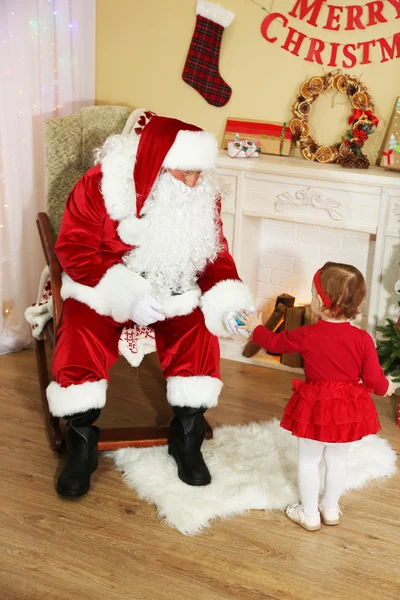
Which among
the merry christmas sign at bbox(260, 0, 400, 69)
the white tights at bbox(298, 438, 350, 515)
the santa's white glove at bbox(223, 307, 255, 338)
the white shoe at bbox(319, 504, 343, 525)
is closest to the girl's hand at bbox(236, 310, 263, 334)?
the santa's white glove at bbox(223, 307, 255, 338)

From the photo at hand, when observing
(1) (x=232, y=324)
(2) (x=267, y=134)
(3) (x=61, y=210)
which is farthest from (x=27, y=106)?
(1) (x=232, y=324)

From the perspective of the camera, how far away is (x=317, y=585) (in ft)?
7.13

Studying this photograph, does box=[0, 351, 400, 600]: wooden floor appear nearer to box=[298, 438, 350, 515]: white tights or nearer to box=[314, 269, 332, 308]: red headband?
box=[298, 438, 350, 515]: white tights

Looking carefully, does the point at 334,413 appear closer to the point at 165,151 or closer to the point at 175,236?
the point at 175,236

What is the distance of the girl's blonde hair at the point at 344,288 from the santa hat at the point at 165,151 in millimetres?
745

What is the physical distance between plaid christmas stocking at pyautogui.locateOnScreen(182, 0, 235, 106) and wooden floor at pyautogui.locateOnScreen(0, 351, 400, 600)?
190 cm

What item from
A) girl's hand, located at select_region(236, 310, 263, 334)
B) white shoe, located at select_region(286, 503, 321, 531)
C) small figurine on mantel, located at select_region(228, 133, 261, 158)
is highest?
small figurine on mantel, located at select_region(228, 133, 261, 158)

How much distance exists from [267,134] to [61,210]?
106 centimetres

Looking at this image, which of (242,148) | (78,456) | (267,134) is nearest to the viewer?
(78,456)

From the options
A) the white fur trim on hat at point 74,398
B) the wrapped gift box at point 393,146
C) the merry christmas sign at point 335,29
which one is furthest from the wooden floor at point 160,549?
the merry christmas sign at point 335,29

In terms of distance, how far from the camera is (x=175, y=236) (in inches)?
106

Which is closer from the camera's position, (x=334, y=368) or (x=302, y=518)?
(x=334, y=368)

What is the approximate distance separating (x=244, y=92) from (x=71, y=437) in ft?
6.32

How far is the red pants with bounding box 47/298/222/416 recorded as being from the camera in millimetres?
2533
